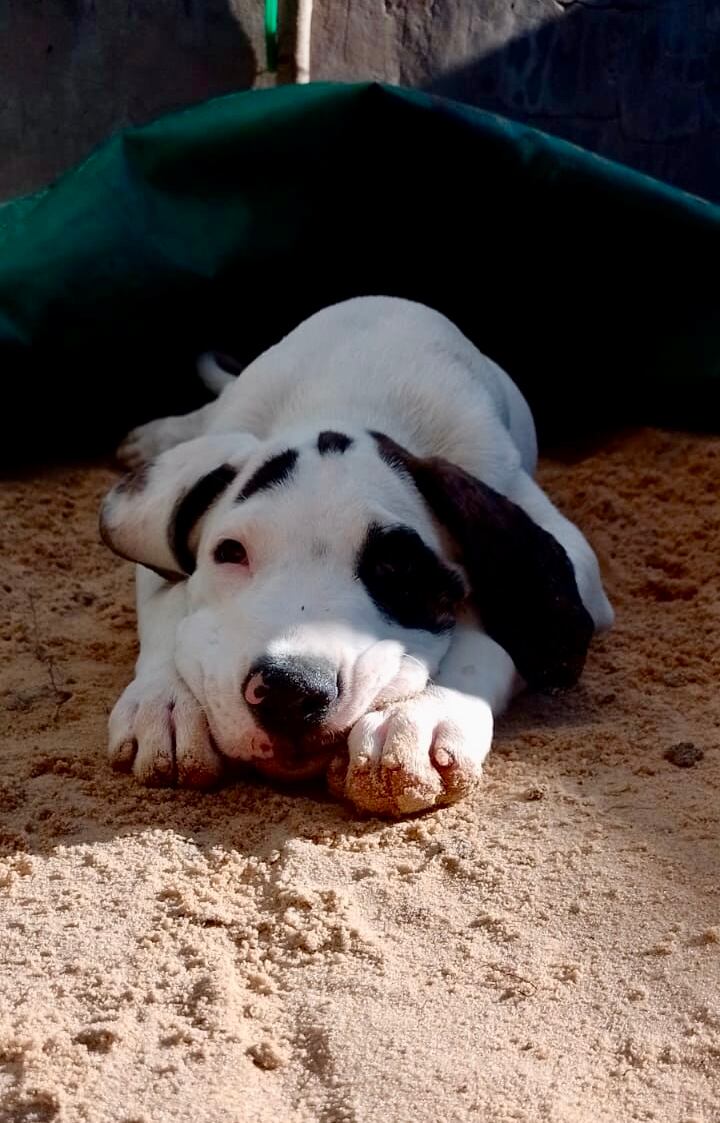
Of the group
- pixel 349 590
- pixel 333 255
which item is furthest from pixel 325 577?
pixel 333 255

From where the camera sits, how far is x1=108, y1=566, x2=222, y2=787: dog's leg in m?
2.94

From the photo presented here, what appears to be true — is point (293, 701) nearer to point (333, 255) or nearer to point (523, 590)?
point (523, 590)

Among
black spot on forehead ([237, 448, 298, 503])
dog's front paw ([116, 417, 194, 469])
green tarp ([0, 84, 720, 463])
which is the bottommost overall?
dog's front paw ([116, 417, 194, 469])

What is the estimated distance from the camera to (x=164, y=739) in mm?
2982

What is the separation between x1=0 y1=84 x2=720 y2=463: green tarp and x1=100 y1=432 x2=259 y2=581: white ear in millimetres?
1872

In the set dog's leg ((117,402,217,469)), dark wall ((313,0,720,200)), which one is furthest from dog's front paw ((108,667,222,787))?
dark wall ((313,0,720,200))

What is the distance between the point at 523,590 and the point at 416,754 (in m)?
0.64

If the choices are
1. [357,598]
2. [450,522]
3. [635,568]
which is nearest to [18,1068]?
[357,598]

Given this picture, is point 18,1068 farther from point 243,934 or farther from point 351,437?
point 351,437

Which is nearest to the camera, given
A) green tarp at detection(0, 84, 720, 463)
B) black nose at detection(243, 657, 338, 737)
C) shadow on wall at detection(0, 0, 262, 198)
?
black nose at detection(243, 657, 338, 737)

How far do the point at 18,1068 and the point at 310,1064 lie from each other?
0.41m

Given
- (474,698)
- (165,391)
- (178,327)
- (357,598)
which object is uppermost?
(357,598)

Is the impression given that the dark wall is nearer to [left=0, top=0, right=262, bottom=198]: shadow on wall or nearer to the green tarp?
[left=0, top=0, right=262, bottom=198]: shadow on wall

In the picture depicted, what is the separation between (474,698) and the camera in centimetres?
306
